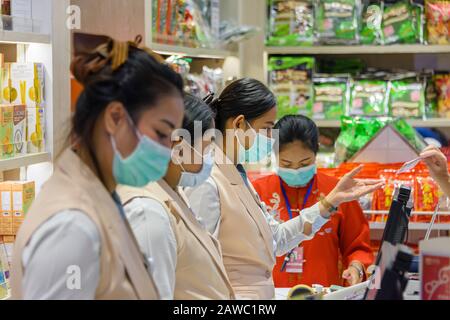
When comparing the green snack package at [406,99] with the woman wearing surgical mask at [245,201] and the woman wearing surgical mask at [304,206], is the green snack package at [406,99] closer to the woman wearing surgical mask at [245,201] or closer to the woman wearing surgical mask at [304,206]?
the woman wearing surgical mask at [304,206]

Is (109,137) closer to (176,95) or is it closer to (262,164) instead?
(176,95)

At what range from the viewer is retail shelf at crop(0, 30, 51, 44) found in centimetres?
276

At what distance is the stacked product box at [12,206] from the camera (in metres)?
2.85

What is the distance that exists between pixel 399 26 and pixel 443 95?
0.50 metres

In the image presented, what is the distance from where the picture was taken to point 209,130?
92.8 inches

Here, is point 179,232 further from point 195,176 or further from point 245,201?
point 245,201

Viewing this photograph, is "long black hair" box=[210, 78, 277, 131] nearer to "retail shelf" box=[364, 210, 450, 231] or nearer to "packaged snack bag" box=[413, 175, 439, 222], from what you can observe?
"retail shelf" box=[364, 210, 450, 231]

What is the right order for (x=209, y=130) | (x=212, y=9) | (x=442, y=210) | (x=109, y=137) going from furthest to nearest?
(x=212, y=9), (x=442, y=210), (x=209, y=130), (x=109, y=137)

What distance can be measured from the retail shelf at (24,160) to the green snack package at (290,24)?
239 centimetres

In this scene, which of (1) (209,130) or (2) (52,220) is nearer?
(2) (52,220)

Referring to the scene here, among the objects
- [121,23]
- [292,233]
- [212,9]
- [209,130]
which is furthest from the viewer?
[212,9]

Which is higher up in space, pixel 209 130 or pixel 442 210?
pixel 209 130

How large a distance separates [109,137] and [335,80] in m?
3.80
